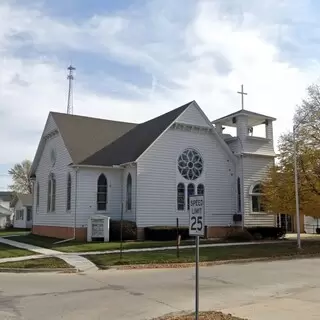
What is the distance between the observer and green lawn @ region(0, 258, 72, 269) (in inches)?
699

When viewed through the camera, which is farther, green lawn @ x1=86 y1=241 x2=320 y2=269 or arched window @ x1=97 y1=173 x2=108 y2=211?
arched window @ x1=97 y1=173 x2=108 y2=211

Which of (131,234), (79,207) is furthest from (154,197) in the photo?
(79,207)

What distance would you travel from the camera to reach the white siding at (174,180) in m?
29.8

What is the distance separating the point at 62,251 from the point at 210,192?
12.8m

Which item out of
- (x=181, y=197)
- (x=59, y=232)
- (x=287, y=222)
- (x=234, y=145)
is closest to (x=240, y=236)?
(x=181, y=197)

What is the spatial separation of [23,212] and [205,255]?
150ft

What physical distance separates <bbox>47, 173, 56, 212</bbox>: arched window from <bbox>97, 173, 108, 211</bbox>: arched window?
5.05 metres

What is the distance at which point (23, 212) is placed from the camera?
202 feet

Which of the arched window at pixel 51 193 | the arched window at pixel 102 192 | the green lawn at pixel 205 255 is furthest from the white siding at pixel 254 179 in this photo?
the arched window at pixel 51 193

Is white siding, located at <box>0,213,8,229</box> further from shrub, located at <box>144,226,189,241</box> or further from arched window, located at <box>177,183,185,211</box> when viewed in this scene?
shrub, located at <box>144,226,189,241</box>

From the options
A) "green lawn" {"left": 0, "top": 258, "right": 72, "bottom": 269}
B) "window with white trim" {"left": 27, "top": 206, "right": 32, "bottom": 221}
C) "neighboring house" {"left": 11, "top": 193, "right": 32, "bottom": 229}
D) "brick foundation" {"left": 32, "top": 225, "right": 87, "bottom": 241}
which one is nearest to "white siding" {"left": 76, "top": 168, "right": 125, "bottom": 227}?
"brick foundation" {"left": 32, "top": 225, "right": 87, "bottom": 241}

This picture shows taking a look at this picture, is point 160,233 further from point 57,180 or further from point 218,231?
point 57,180

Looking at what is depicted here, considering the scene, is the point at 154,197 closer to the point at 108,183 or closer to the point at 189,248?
the point at 108,183

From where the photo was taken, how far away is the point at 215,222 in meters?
32.2
